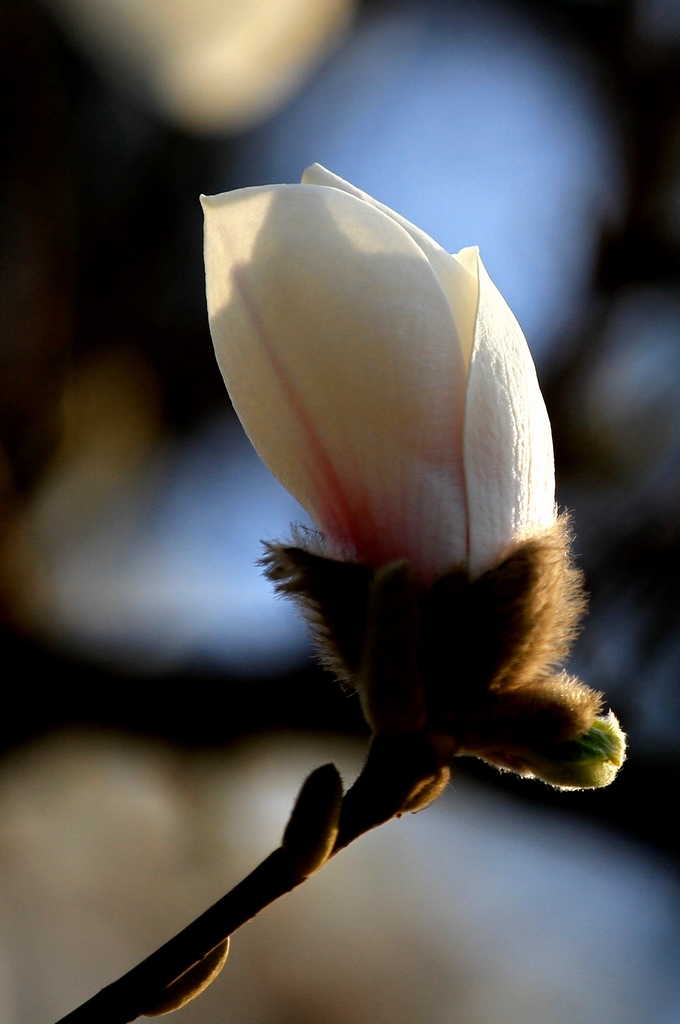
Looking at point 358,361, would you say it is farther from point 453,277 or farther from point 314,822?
point 314,822

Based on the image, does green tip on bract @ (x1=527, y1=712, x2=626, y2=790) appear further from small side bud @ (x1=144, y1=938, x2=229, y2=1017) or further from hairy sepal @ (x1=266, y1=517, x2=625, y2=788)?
small side bud @ (x1=144, y1=938, x2=229, y2=1017)

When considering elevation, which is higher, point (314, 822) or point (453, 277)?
point (453, 277)

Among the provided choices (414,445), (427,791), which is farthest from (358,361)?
(427,791)

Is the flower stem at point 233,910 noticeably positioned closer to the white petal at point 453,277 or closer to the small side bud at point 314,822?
the small side bud at point 314,822

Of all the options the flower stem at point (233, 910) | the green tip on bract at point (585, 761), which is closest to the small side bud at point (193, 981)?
the flower stem at point (233, 910)
